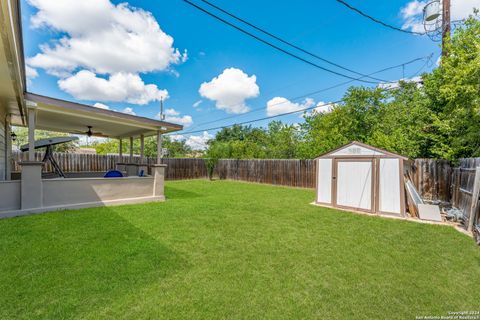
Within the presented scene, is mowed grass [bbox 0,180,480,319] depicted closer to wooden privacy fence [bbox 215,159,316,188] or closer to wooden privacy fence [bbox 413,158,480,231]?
wooden privacy fence [bbox 413,158,480,231]

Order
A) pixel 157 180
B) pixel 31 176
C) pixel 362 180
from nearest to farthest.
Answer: pixel 31 176 < pixel 362 180 < pixel 157 180

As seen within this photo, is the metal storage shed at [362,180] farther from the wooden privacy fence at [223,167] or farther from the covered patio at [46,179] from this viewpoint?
the covered patio at [46,179]

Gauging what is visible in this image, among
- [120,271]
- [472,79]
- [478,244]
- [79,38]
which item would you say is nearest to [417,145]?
[472,79]

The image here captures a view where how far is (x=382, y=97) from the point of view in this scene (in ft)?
36.5

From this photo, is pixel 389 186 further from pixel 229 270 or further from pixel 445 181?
pixel 229 270

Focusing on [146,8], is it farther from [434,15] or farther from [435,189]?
[435,189]

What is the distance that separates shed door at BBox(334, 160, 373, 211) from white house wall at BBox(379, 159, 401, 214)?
0.85 ft

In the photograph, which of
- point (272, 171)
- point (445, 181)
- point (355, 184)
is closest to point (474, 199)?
point (355, 184)

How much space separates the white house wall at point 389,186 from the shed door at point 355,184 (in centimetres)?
26

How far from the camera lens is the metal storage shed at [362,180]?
18.9ft

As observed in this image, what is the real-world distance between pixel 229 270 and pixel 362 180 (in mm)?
5124

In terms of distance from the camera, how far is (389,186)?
19.2 ft

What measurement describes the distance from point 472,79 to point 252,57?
8988 mm

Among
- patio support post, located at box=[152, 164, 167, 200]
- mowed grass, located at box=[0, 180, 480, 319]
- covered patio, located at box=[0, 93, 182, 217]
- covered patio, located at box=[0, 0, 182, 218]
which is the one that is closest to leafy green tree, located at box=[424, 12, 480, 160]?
mowed grass, located at box=[0, 180, 480, 319]
